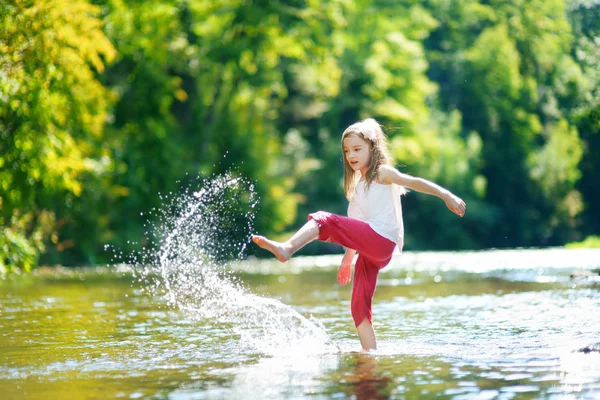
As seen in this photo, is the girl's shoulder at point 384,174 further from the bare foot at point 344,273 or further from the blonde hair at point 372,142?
the bare foot at point 344,273

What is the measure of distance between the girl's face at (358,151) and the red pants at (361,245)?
0.48 metres

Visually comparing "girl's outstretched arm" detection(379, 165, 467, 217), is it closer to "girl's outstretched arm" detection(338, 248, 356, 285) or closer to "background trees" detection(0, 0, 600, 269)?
"girl's outstretched arm" detection(338, 248, 356, 285)

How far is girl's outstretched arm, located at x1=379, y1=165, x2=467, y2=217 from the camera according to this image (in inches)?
310

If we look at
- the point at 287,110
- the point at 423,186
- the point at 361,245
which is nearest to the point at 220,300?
the point at 361,245

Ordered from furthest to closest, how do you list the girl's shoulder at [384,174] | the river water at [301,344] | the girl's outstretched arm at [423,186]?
1. the girl's shoulder at [384,174]
2. the girl's outstretched arm at [423,186]
3. the river water at [301,344]

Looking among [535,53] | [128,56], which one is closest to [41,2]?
[128,56]

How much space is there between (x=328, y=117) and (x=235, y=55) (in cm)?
1079

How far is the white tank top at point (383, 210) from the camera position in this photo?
8508 millimetres

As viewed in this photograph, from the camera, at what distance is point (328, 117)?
45.2 m

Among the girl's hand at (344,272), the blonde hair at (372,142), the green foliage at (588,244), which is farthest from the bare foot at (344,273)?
the green foliage at (588,244)

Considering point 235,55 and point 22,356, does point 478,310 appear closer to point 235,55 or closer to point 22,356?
point 22,356

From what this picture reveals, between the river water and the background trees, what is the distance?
12.7ft

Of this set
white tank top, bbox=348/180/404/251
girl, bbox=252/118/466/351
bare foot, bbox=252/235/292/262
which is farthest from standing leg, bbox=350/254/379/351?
bare foot, bbox=252/235/292/262

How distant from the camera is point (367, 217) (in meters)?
8.62
